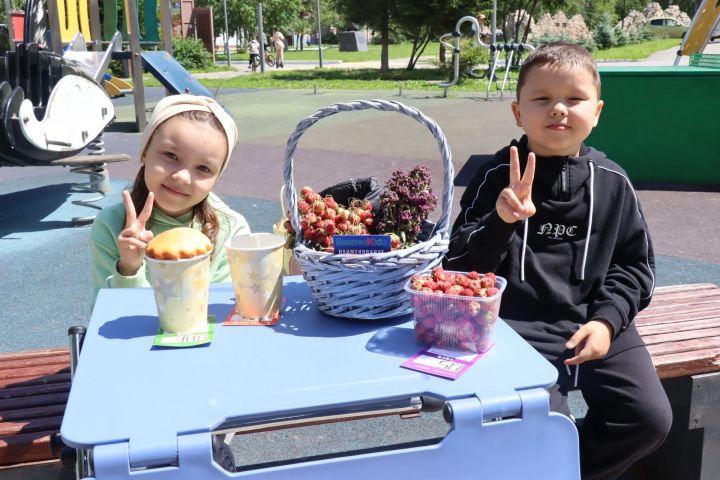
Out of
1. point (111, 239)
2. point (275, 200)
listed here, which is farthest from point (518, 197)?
point (275, 200)

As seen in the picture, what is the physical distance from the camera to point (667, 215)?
20.3ft

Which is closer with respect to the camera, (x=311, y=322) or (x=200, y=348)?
(x=200, y=348)

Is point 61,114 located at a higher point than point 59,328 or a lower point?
higher

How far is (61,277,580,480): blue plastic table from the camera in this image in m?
1.31

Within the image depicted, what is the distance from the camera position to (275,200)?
22.7ft

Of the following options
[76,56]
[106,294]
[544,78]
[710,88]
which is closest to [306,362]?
[106,294]

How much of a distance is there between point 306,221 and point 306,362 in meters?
0.38

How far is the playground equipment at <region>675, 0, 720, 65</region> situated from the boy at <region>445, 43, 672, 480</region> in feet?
30.4

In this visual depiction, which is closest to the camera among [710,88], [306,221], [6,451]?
[306,221]

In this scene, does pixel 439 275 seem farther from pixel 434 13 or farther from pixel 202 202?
pixel 434 13

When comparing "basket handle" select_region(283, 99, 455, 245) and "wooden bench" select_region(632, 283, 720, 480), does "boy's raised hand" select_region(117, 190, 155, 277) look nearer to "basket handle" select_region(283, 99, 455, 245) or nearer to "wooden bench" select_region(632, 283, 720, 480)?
"basket handle" select_region(283, 99, 455, 245)

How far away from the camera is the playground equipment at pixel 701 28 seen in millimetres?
10477

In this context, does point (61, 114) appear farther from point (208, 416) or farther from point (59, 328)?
point (208, 416)

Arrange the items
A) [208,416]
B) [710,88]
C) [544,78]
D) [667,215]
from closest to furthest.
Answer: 1. [208,416]
2. [544,78]
3. [667,215]
4. [710,88]
